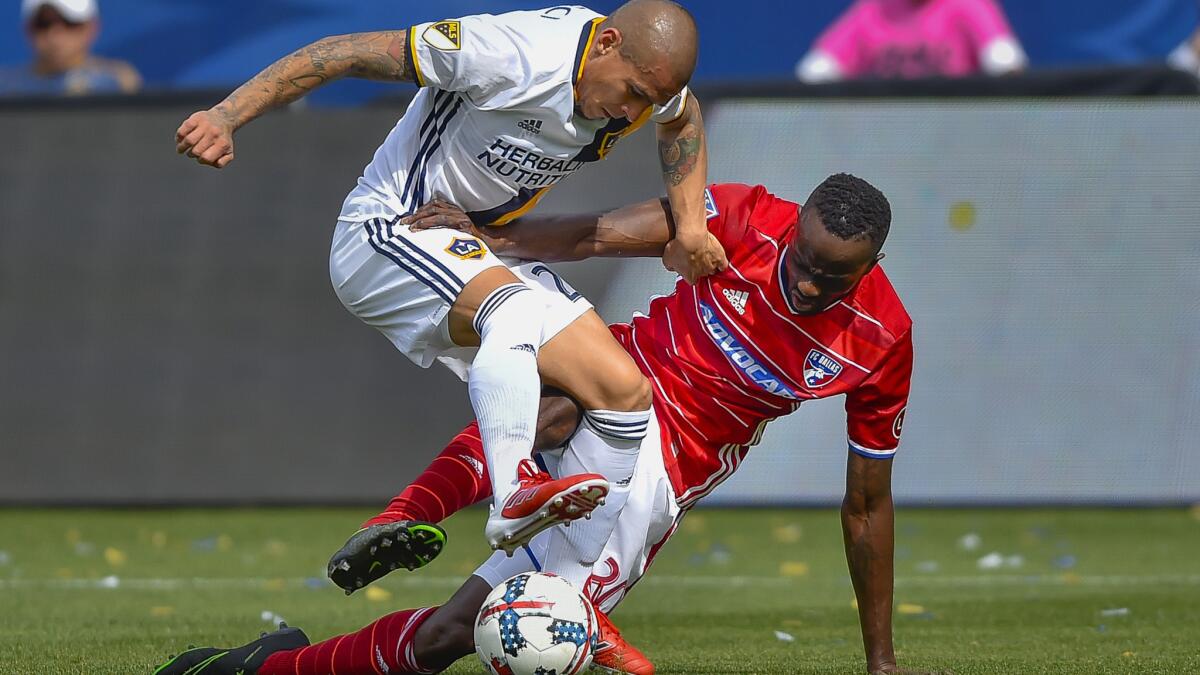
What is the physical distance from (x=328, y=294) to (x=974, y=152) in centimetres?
399

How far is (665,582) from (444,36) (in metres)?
3.98

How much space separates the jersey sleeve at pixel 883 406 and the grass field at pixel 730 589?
76cm

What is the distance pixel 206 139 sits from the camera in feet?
14.6

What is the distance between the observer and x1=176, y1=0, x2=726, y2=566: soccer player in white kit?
4.55m

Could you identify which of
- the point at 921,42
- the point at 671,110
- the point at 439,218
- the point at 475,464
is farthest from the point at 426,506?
the point at 921,42

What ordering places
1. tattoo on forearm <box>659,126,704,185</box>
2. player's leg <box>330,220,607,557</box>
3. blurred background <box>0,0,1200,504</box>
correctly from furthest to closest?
blurred background <box>0,0,1200,504</box> < tattoo on forearm <box>659,126,704,185</box> < player's leg <box>330,220,607,557</box>

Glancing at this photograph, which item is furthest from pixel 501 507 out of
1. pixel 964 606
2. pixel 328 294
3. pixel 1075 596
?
pixel 328 294

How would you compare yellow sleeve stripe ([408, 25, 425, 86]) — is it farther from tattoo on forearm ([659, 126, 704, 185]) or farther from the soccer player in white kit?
tattoo on forearm ([659, 126, 704, 185])

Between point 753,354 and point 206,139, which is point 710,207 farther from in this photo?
point 206,139

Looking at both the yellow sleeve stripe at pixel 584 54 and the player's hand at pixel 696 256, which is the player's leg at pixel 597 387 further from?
the yellow sleeve stripe at pixel 584 54

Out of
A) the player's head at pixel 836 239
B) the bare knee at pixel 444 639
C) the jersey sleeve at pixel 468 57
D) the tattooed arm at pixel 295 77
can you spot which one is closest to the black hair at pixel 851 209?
the player's head at pixel 836 239

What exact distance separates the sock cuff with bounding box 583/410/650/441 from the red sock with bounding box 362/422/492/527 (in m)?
0.40

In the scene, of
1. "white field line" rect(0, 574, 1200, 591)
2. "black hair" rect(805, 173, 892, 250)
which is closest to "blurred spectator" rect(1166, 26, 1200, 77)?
"white field line" rect(0, 574, 1200, 591)

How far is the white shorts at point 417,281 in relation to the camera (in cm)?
481
